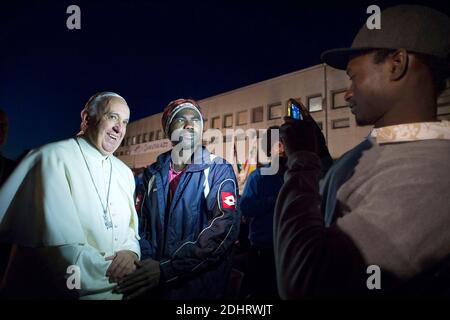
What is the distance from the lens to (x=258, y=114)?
22219 millimetres

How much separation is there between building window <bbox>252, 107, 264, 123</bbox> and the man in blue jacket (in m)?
19.9

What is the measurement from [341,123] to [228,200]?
17.4 m

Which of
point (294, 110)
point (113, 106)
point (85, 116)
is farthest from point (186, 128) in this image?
point (294, 110)

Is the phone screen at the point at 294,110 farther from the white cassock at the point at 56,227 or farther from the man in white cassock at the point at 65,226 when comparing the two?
the white cassock at the point at 56,227

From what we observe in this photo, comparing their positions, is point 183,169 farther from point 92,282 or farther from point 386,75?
point 386,75

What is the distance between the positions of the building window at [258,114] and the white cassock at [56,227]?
816 inches

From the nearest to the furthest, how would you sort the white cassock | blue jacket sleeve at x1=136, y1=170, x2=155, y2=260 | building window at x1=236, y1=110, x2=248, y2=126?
1. the white cassock
2. blue jacket sleeve at x1=136, y1=170, x2=155, y2=260
3. building window at x1=236, y1=110, x2=248, y2=126

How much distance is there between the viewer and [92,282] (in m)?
1.73

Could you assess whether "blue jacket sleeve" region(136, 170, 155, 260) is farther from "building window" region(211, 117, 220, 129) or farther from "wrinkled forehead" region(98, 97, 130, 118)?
"building window" region(211, 117, 220, 129)

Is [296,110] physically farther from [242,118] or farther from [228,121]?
[228,121]

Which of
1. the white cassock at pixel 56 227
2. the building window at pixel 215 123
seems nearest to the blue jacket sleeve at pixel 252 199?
the white cassock at pixel 56 227

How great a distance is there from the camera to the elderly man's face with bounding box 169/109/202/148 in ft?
8.50

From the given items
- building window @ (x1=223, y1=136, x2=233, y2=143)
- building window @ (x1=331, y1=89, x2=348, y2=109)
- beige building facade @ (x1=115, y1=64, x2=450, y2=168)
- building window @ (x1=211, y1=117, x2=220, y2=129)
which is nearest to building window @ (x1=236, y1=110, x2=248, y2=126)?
beige building facade @ (x1=115, y1=64, x2=450, y2=168)
